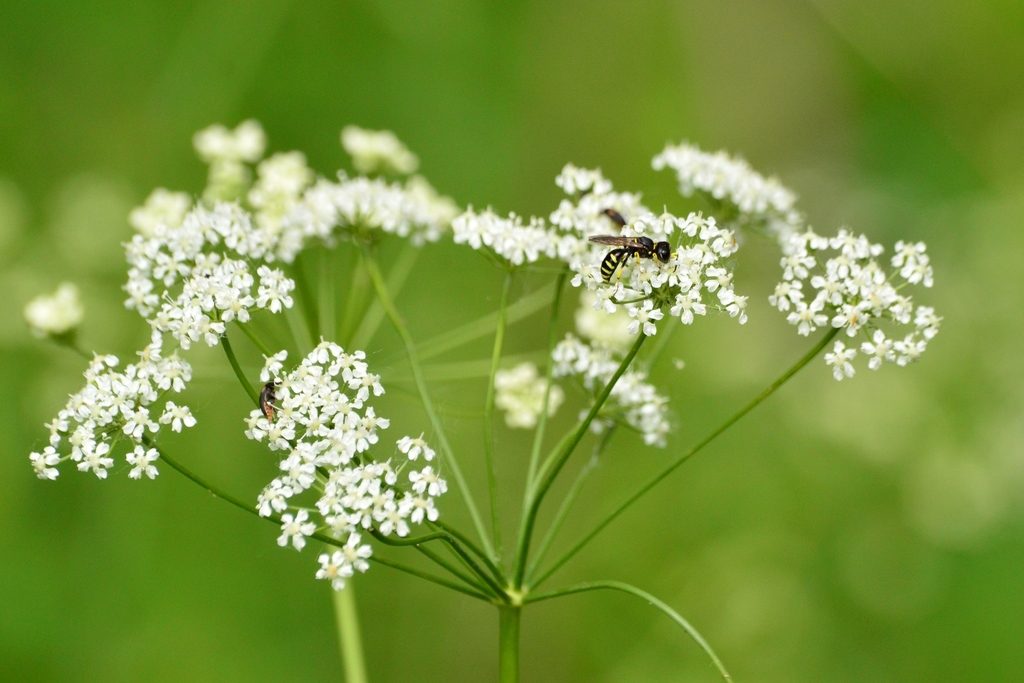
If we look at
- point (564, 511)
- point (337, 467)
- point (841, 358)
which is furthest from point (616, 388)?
point (337, 467)

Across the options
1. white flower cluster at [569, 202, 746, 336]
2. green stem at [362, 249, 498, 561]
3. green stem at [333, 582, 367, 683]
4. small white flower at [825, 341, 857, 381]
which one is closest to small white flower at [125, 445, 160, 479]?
green stem at [362, 249, 498, 561]

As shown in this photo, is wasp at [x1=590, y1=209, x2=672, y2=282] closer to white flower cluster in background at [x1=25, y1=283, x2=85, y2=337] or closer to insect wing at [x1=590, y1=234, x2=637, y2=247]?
insect wing at [x1=590, y1=234, x2=637, y2=247]

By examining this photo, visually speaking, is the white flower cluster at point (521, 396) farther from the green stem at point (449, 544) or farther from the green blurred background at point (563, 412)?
the green stem at point (449, 544)

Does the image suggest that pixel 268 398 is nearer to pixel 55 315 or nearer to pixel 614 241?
pixel 614 241

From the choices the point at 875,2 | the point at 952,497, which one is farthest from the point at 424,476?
the point at 875,2

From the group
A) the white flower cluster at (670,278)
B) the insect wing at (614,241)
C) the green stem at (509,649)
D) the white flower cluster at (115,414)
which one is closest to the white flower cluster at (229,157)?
the white flower cluster at (115,414)

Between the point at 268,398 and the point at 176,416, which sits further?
the point at 176,416

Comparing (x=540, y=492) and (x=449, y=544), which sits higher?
(x=540, y=492)

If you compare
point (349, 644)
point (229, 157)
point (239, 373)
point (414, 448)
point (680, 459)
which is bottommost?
point (349, 644)
